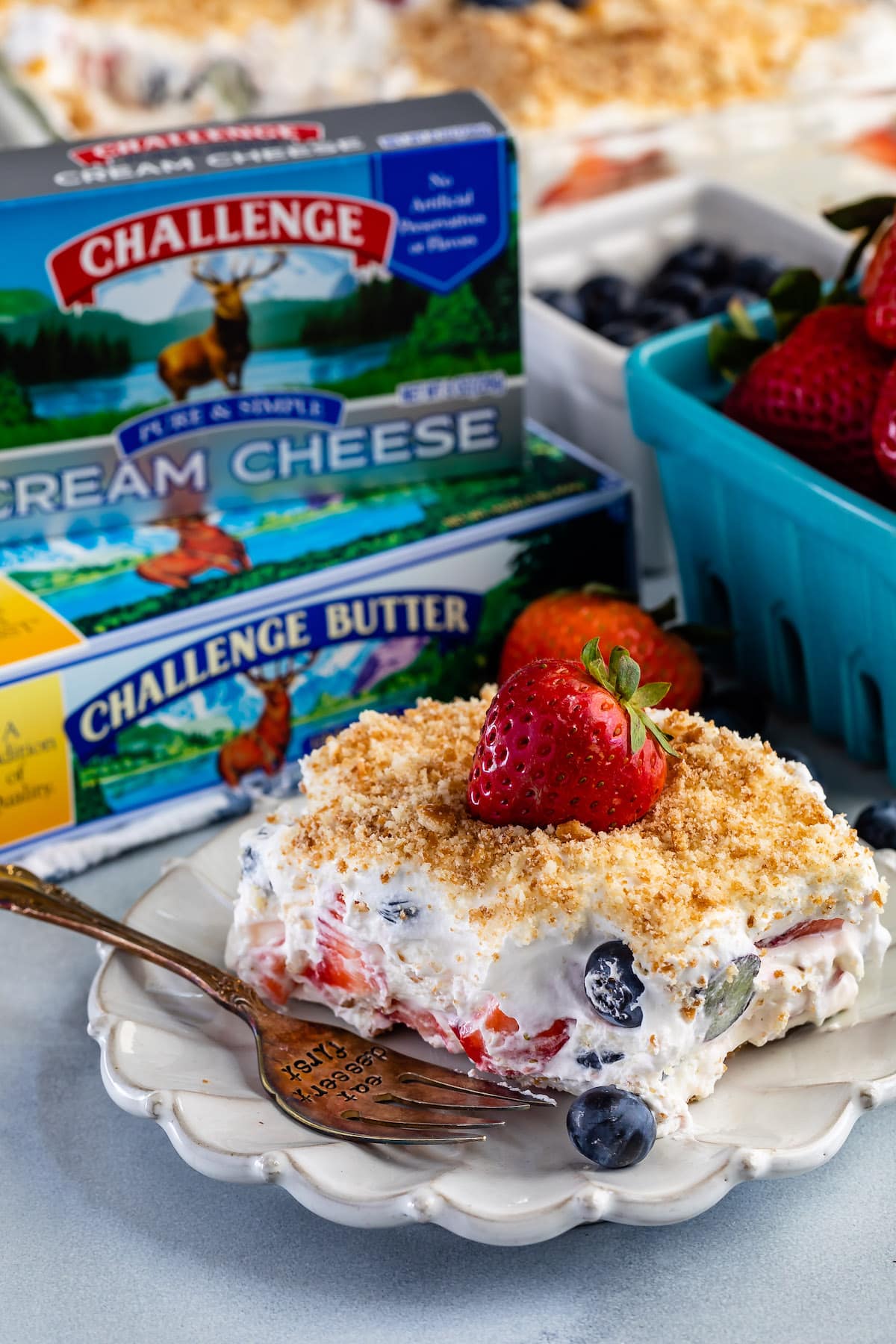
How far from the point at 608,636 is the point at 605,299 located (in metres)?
0.62

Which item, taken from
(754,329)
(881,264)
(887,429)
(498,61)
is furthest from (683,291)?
(498,61)

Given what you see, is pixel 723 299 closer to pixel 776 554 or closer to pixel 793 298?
pixel 793 298

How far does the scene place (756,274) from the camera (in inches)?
70.9

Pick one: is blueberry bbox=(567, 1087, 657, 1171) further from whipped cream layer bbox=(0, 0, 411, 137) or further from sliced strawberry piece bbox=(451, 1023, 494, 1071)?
whipped cream layer bbox=(0, 0, 411, 137)

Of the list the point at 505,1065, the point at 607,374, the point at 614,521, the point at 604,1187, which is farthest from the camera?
the point at 607,374

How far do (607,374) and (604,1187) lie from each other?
0.92 metres

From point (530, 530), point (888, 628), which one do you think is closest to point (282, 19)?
point (530, 530)

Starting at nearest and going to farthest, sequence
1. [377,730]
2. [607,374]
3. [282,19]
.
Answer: [377,730]
[607,374]
[282,19]

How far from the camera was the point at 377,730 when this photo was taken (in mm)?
1162

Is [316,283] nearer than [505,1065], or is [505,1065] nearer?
[505,1065]

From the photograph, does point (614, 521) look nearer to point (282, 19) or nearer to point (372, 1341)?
point (372, 1341)

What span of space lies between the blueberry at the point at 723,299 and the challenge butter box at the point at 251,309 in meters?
0.38

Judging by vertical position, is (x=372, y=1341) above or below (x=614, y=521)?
below

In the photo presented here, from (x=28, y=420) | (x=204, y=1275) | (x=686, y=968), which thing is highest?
(x=28, y=420)
